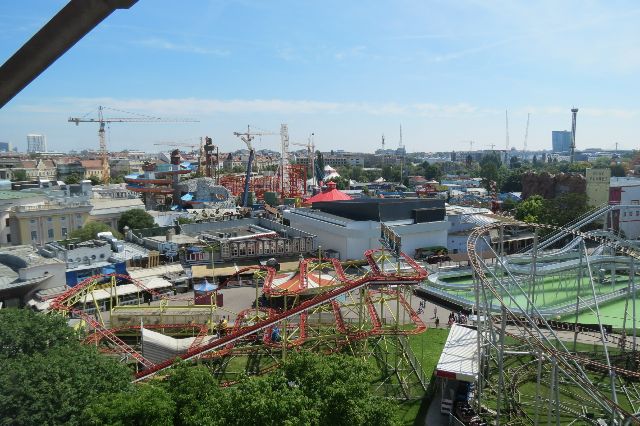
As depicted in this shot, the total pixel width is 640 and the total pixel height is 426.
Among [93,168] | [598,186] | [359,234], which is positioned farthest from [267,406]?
[93,168]

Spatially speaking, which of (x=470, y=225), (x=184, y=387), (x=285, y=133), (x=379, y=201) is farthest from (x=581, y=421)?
(x=285, y=133)

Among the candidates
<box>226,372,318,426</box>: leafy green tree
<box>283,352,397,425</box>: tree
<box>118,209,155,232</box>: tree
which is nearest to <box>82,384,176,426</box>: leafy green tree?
<box>226,372,318,426</box>: leafy green tree

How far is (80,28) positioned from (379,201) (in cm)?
3525

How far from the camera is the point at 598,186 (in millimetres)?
53281

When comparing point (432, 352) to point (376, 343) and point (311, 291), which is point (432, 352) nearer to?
point (376, 343)

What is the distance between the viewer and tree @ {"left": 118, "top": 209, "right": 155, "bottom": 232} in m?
43.0

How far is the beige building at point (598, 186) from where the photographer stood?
2060 inches

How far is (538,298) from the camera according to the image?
93.0 ft

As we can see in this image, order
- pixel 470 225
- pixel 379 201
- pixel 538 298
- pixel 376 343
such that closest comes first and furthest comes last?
1. pixel 376 343
2. pixel 538 298
3. pixel 379 201
4. pixel 470 225

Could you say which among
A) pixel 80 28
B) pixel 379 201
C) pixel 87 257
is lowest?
pixel 87 257

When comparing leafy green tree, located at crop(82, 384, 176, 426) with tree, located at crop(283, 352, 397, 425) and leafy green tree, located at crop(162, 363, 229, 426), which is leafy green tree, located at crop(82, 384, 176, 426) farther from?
tree, located at crop(283, 352, 397, 425)

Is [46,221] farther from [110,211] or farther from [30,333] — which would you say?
[30,333]

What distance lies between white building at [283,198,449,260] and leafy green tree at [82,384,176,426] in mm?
25347

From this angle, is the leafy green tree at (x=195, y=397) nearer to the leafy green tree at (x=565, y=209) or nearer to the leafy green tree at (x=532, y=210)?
the leafy green tree at (x=565, y=209)
